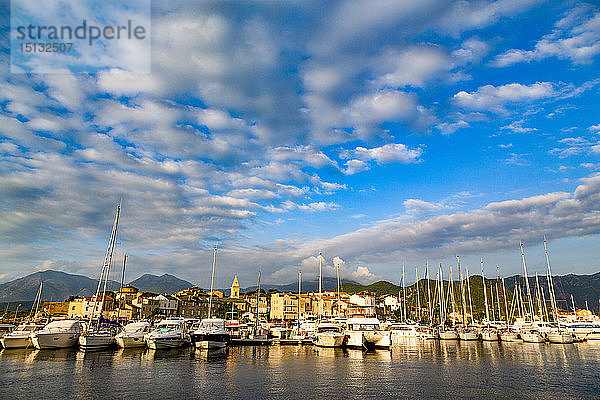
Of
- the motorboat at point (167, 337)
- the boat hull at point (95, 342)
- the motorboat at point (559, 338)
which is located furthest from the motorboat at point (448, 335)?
the boat hull at point (95, 342)

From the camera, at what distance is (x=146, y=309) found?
396 ft

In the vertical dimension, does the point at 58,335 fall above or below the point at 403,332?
above

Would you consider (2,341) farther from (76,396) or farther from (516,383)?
(516,383)

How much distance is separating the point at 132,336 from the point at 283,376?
1164 inches

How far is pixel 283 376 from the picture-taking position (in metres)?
30.2

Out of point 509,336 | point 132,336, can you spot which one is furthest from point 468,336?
point 132,336

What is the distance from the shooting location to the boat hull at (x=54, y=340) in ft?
149

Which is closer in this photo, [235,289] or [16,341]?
[16,341]

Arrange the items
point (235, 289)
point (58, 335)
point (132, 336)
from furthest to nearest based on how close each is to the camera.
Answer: point (235, 289) < point (132, 336) < point (58, 335)

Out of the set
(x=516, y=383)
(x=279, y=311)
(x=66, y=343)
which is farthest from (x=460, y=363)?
(x=279, y=311)

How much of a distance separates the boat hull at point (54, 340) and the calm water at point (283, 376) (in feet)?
7.94

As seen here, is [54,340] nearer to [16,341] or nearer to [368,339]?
[16,341]

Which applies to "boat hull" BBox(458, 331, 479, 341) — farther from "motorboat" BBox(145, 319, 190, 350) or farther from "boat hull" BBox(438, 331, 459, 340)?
"motorboat" BBox(145, 319, 190, 350)

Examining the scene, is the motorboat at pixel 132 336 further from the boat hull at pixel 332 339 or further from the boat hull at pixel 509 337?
the boat hull at pixel 509 337
